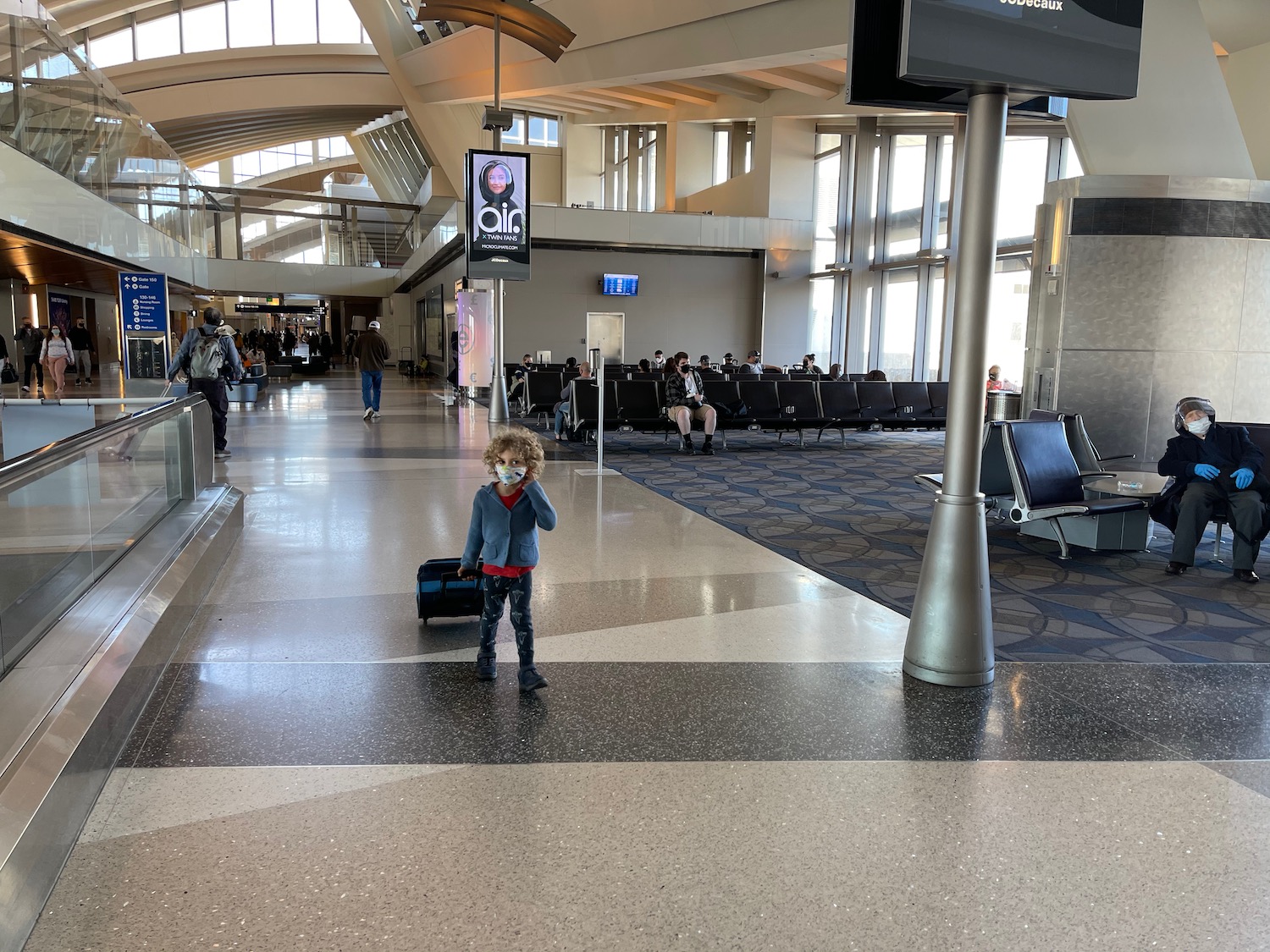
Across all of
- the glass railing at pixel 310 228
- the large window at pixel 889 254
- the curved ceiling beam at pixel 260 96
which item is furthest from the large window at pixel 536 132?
the large window at pixel 889 254

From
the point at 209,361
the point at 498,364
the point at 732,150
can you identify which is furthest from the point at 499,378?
the point at 732,150

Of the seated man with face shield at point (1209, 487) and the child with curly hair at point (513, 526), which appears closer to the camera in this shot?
the child with curly hair at point (513, 526)

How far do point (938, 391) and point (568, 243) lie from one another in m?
13.0

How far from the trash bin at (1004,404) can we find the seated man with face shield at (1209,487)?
576 cm

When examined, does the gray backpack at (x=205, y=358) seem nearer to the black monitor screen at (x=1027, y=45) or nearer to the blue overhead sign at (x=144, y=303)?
the blue overhead sign at (x=144, y=303)

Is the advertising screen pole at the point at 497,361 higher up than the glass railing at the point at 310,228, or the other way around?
the glass railing at the point at 310,228

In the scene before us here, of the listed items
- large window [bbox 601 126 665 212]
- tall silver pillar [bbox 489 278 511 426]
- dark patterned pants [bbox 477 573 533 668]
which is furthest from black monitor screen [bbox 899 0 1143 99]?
large window [bbox 601 126 665 212]

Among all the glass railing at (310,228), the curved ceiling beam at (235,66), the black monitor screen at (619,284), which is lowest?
the black monitor screen at (619,284)

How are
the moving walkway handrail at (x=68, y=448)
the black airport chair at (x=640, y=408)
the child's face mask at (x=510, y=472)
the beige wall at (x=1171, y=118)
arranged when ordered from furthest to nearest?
the black airport chair at (x=640, y=408), the beige wall at (x=1171, y=118), the child's face mask at (x=510, y=472), the moving walkway handrail at (x=68, y=448)

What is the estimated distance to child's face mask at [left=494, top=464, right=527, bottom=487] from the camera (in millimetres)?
3615

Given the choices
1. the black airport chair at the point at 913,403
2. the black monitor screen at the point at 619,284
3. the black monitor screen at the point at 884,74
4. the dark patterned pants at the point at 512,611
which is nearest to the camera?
the dark patterned pants at the point at 512,611

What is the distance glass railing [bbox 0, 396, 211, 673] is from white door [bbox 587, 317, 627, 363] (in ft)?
66.3

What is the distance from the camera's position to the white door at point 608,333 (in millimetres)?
25516

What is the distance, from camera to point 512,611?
3.90 meters
